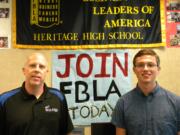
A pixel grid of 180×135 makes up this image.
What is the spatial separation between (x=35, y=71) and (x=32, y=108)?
251 millimetres

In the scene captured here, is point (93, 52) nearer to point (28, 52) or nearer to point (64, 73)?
point (64, 73)

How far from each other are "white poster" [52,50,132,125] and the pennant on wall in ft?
0.39

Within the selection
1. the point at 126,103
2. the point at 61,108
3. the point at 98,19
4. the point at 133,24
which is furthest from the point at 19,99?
the point at 133,24

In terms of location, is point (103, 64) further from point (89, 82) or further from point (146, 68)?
point (146, 68)

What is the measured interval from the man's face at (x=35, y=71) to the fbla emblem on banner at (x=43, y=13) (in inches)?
34.0

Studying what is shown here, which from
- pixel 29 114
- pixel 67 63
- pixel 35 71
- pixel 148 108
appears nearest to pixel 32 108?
pixel 29 114

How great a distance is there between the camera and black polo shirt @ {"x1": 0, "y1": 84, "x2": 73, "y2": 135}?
6.28ft

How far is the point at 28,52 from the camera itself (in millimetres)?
2840

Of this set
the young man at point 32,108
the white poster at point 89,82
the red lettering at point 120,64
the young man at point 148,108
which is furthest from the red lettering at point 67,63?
the young man at point 148,108

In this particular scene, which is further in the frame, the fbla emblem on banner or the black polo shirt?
the fbla emblem on banner

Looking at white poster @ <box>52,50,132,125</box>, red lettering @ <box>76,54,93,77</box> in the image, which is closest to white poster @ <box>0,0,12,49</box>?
white poster @ <box>52,50,132,125</box>

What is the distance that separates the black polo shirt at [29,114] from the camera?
75.4 inches

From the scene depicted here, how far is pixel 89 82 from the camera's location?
2.86 m

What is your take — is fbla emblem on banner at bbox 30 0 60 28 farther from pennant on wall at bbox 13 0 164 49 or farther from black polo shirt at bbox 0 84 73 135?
black polo shirt at bbox 0 84 73 135
